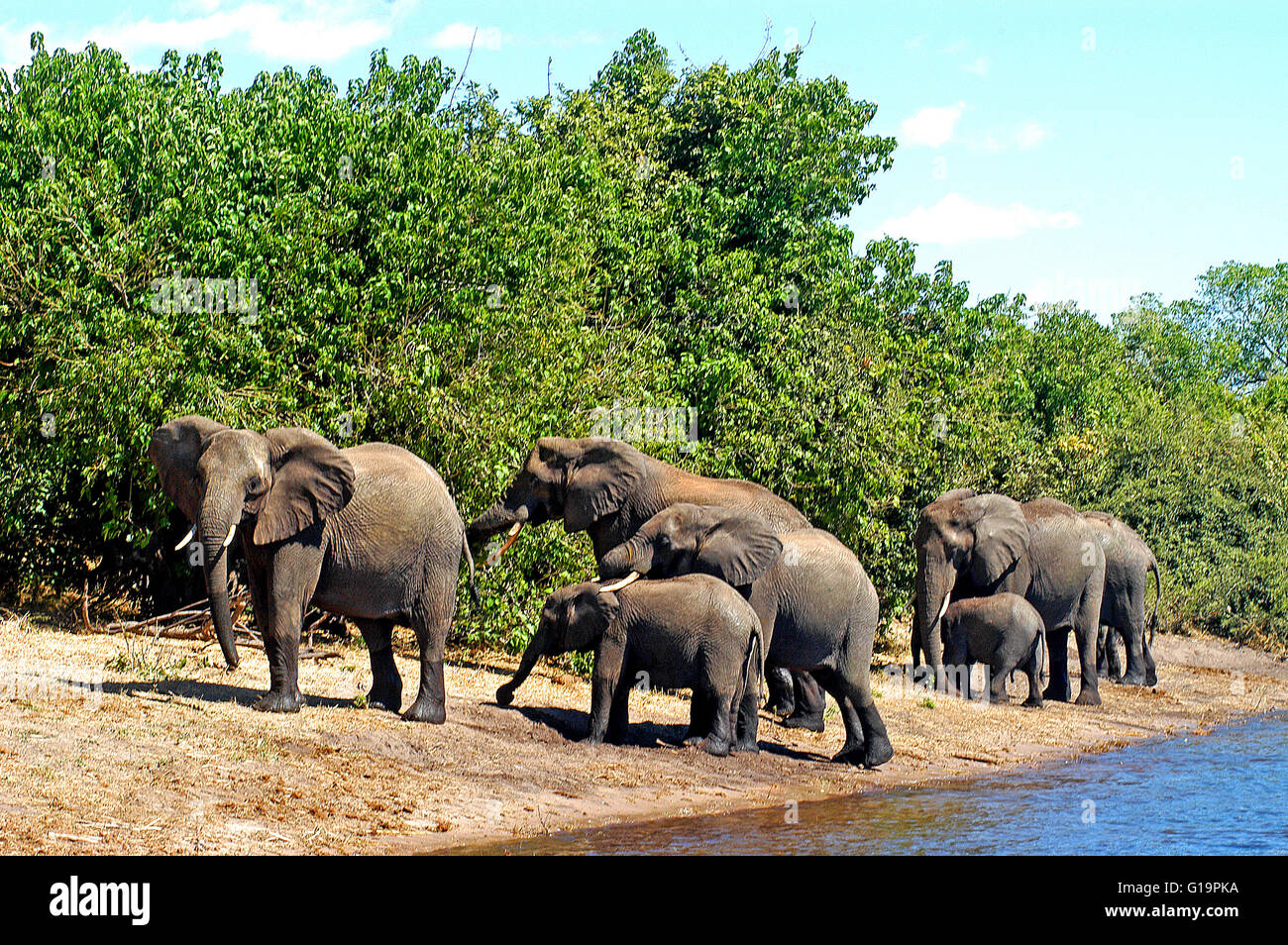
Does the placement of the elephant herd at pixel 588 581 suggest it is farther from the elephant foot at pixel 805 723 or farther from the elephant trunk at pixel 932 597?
Answer: the elephant trunk at pixel 932 597

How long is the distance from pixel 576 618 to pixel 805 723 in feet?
13.3

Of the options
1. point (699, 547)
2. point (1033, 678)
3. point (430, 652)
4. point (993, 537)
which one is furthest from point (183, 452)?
point (1033, 678)

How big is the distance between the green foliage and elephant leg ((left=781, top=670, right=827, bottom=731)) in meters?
3.64

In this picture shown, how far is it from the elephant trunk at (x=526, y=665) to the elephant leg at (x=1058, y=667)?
10542 millimetres

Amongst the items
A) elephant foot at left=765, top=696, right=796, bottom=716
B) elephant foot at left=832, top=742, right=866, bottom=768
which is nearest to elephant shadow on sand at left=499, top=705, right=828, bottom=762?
elephant foot at left=832, top=742, right=866, bottom=768

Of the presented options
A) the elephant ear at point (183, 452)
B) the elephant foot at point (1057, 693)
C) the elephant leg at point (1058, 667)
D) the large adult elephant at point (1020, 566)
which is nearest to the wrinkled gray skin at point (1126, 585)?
the large adult elephant at point (1020, 566)

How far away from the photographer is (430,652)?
1434 centimetres

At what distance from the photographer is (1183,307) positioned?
67.4 metres

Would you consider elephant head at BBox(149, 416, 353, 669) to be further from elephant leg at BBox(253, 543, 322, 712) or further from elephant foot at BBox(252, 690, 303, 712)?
elephant foot at BBox(252, 690, 303, 712)

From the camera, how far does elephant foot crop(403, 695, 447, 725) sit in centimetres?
1433
